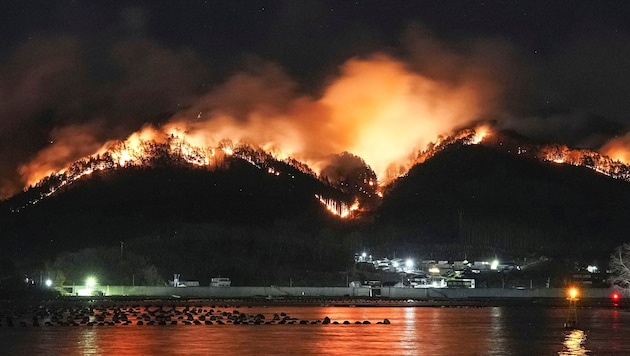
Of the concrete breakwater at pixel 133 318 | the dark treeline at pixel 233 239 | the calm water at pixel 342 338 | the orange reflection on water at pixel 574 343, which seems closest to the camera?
the orange reflection on water at pixel 574 343

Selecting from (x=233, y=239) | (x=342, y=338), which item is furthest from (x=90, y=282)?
(x=342, y=338)

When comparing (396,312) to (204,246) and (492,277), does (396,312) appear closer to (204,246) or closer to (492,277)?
(492,277)

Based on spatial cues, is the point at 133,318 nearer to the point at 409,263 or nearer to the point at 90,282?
the point at 90,282

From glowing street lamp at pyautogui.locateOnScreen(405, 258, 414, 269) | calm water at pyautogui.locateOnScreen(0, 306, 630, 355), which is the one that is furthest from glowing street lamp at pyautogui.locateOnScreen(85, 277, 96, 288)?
calm water at pyautogui.locateOnScreen(0, 306, 630, 355)

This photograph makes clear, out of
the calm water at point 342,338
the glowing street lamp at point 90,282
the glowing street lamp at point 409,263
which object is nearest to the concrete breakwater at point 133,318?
the calm water at point 342,338

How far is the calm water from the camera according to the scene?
43781mm

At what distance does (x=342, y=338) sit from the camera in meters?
50.9

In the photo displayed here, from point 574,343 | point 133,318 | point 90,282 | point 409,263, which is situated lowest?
point 574,343

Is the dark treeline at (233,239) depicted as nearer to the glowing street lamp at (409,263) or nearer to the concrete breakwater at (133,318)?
the glowing street lamp at (409,263)

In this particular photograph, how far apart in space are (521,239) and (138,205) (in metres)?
79.2

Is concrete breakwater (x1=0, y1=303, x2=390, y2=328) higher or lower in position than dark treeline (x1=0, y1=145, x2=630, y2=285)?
lower

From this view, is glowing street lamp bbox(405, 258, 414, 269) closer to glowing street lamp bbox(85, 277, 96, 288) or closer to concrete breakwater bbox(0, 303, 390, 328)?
glowing street lamp bbox(85, 277, 96, 288)

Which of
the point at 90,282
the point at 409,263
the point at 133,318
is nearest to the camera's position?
the point at 133,318

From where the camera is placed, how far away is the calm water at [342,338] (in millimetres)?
43781
